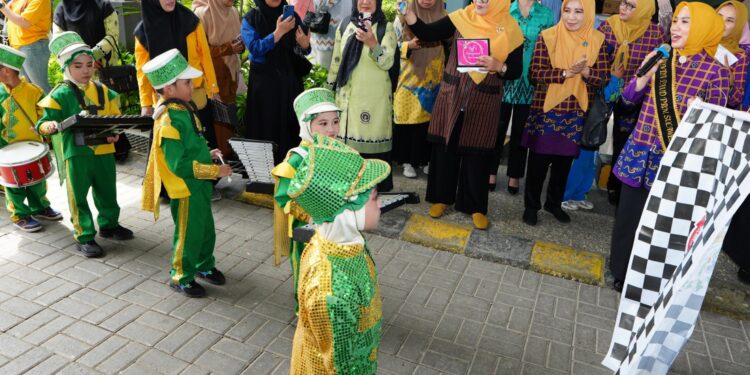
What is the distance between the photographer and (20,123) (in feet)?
15.8

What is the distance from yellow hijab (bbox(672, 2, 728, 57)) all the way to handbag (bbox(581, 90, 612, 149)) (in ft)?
3.81

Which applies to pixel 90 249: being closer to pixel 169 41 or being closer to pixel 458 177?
pixel 169 41

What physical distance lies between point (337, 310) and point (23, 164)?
12.7 ft

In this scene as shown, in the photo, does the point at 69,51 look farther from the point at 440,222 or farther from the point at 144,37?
the point at 440,222

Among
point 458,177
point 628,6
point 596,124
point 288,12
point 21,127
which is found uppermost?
point 628,6

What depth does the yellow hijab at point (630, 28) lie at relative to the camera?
502cm

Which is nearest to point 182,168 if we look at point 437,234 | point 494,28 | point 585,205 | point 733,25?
point 437,234

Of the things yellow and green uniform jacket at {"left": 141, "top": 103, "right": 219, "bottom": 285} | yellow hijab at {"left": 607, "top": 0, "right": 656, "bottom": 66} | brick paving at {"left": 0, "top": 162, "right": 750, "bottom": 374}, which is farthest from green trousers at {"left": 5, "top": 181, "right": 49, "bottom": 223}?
yellow hijab at {"left": 607, "top": 0, "right": 656, "bottom": 66}

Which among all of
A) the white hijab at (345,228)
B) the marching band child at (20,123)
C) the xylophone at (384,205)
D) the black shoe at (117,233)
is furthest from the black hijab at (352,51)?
the white hijab at (345,228)

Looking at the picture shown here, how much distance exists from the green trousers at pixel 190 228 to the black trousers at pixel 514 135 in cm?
304

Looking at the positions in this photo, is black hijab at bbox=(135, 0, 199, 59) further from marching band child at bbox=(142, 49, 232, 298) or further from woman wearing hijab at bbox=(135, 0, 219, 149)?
marching band child at bbox=(142, 49, 232, 298)

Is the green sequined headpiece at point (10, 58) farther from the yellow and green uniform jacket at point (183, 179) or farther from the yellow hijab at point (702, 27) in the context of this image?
the yellow hijab at point (702, 27)

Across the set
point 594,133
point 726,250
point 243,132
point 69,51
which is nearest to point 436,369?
point 594,133

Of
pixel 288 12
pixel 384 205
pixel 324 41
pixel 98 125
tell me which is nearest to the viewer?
pixel 384 205
